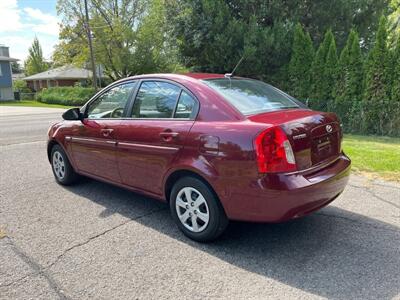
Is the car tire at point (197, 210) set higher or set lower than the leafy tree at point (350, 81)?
lower

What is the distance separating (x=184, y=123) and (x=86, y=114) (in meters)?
1.98

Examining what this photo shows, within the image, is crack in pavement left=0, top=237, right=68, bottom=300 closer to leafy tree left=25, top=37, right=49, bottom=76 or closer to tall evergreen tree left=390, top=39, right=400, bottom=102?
tall evergreen tree left=390, top=39, right=400, bottom=102

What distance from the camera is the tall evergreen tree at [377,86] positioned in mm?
10219

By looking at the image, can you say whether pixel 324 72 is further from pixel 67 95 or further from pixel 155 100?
pixel 67 95

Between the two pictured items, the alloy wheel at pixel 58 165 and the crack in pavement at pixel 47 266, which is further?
the alloy wheel at pixel 58 165

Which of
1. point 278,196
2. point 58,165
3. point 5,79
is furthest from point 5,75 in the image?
point 278,196

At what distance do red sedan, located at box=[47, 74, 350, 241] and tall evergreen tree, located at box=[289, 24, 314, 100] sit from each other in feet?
27.8

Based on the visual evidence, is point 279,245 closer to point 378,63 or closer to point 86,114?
point 86,114

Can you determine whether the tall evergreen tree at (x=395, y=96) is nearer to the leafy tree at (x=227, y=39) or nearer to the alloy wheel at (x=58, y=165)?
the leafy tree at (x=227, y=39)

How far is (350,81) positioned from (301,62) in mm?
1856

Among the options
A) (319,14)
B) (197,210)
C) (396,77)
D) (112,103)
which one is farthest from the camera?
(319,14)

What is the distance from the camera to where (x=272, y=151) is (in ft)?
9.49

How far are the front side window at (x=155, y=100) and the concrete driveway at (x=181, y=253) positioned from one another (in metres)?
1.22

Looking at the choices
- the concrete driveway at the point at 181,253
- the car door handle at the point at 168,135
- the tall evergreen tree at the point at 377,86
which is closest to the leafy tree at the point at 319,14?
the tall evergreen tree at the point at 377,86
